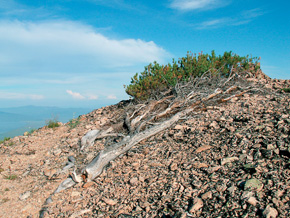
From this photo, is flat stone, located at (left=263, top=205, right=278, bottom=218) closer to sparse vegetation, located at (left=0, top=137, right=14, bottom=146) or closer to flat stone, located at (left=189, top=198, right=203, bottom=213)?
flat stone, located at (left=189, top=198, right=203, bottom=213)

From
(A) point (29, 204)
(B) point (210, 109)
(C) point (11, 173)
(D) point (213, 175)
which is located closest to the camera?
(D) point (213, 175)

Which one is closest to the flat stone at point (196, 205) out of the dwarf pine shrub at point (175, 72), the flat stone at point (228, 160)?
the flat stone at point (228, 160)

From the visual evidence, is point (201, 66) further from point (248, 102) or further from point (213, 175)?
point (213, 175)

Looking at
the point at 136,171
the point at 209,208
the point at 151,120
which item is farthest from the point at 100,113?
the point at 209,208

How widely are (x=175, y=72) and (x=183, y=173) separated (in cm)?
617

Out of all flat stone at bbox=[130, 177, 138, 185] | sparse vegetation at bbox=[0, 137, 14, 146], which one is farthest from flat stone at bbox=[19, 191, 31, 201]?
sparse vegetation at bbox=[0, 137, 14, 146]

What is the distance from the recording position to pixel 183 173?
413cm

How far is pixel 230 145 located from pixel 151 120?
306 cm

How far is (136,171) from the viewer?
4.64 m

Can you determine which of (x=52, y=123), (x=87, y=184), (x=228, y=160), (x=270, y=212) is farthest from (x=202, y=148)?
(x=52, y=123)

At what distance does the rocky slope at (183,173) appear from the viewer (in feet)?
10.7

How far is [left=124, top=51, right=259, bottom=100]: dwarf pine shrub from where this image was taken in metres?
9.04

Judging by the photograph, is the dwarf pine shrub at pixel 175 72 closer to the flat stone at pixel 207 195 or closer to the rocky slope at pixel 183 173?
the rocky slope at pixel 183 173

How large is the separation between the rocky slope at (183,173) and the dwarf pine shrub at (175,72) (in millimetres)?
2453
